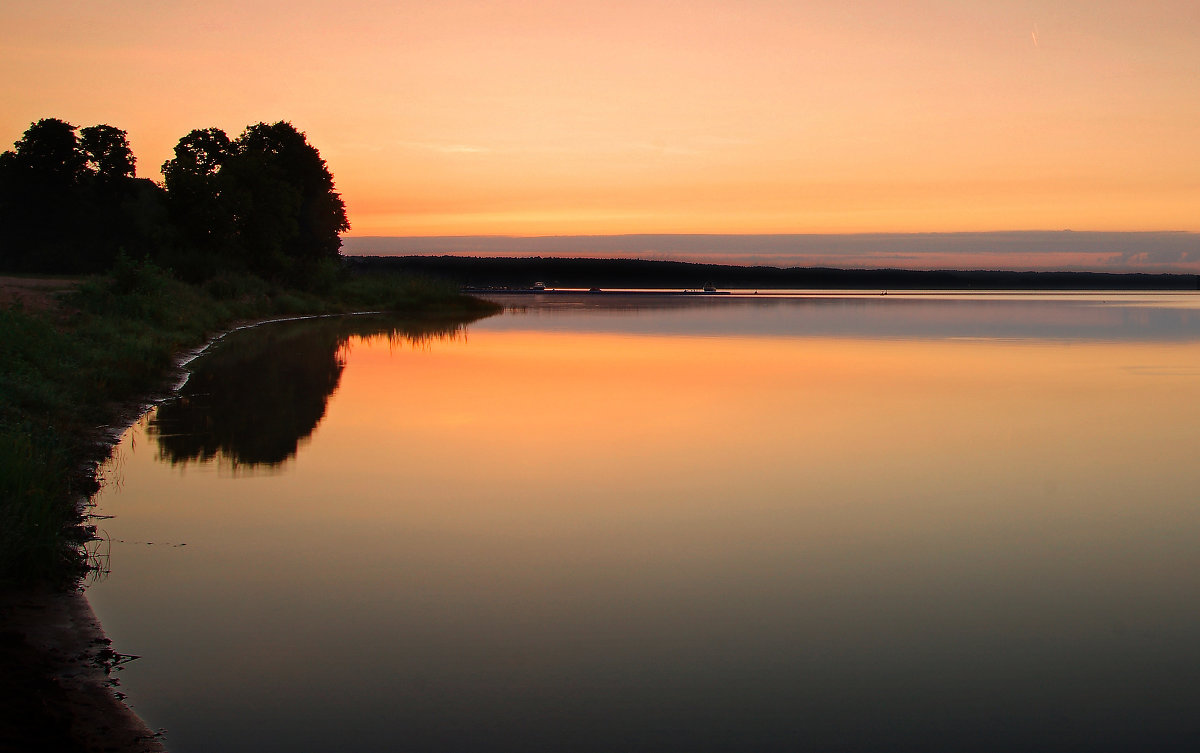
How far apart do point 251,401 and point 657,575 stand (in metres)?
13.6

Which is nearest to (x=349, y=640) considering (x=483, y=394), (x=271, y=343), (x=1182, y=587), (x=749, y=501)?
(x=749, y=501)

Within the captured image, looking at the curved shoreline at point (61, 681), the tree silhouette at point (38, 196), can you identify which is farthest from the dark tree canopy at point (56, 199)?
the curved shoreline at point (61, 681)

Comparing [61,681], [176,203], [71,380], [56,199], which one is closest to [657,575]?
[61,681]

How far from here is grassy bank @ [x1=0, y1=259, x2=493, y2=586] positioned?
8.61 meters

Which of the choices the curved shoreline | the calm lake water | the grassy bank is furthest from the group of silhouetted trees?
the curved shoreline

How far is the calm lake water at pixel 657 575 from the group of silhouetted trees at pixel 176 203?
43.9 metres

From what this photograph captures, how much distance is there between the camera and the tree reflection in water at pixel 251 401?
15.5m

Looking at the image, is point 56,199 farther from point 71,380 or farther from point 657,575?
point 657,575

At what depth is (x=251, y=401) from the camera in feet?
68.0

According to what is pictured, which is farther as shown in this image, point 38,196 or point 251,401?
point 38,196

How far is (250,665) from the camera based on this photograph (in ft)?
23.2

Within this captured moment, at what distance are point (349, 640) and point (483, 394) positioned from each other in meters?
15.7

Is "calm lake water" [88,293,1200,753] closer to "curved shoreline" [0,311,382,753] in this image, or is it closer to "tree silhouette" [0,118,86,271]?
"curved shoreline" [0,311,382,753]

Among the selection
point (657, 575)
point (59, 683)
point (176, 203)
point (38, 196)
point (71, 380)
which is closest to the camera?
point (59, 683)
